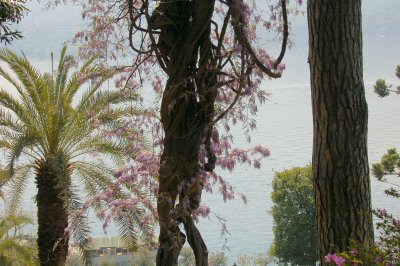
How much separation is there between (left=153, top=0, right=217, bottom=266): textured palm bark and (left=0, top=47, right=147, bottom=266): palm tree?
3721 mm

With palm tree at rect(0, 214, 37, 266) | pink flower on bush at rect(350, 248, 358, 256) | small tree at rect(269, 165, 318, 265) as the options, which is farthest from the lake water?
pink flower on bush at rect(350, 248, 358, 256)

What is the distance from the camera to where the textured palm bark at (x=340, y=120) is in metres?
2.20

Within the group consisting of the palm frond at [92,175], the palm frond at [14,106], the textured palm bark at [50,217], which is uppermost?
the palm frond at [14,106]

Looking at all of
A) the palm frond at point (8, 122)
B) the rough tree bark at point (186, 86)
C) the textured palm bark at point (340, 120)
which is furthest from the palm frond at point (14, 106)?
the textured palm bark at point (340, 120)

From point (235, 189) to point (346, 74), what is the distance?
86 centimetres

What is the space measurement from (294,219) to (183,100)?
8.45 m

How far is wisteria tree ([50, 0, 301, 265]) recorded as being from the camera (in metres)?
2.28

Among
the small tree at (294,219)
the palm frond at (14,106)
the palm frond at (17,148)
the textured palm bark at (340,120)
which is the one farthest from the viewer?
the small tree at (294,219)

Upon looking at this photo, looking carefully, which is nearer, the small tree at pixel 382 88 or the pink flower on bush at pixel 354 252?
the pink flower on bush at pixel 354 252

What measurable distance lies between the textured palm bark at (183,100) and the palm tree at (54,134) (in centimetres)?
372

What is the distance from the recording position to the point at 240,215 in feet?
47.2

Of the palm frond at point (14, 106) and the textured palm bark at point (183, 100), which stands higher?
the palm frond at point (14, 106)

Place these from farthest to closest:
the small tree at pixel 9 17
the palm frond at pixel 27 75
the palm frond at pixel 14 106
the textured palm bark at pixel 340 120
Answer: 1. the palm frond at pixel 14 106
2. the palm frond at pixel 27 75
3. the small tree at pixel 9 17
4. the textured palm bark at pixel 340 120

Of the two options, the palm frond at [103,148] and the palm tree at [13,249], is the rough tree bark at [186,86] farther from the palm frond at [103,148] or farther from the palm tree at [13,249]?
the palm tree at [13,249]
